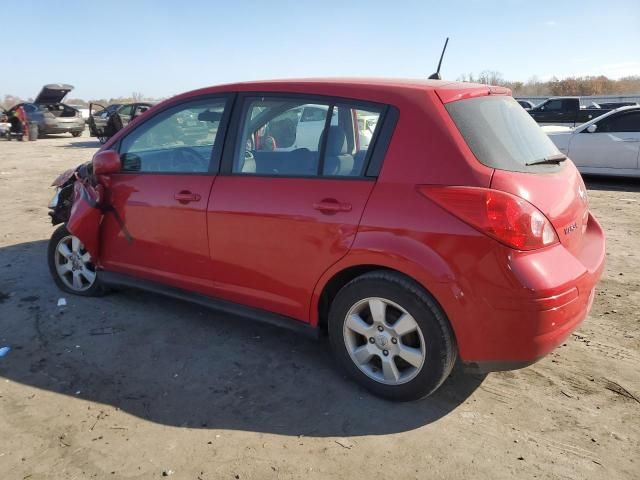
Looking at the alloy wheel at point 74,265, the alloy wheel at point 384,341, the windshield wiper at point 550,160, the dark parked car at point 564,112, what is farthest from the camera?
the dark parked car at point 564,112

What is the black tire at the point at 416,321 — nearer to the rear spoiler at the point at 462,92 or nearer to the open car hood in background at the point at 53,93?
the rear spoiler at the point at 462,92

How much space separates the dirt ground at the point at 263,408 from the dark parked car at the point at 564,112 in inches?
902

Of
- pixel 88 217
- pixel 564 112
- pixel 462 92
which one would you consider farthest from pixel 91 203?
pixel 564 112

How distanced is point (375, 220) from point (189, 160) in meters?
1.61

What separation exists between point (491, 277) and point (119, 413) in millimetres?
2128

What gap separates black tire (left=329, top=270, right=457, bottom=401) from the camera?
8.96 ft

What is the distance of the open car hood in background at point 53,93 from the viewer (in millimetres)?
20031

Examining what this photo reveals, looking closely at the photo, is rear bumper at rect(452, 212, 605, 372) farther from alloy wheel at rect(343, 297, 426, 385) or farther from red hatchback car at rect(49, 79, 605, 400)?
alloy wheel at rect(343, 297, 426, 385)

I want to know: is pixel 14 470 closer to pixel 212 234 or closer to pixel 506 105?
pixel 212 234

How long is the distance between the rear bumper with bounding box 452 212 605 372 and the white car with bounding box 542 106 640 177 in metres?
8.27

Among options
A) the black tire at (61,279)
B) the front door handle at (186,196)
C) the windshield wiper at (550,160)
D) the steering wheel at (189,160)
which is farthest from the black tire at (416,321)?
the black tire at (61,279)

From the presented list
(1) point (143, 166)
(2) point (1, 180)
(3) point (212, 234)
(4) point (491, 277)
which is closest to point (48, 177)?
(2) point (1, 180)

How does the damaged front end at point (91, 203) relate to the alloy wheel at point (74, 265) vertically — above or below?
above

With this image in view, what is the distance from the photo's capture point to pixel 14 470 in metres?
2.47
